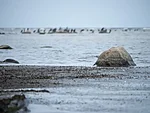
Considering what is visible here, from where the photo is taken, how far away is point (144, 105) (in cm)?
1759

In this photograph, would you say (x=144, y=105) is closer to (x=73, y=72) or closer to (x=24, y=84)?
(x=24, y=84)

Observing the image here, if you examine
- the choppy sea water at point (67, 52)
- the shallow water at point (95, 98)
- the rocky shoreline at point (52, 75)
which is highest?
the shallow water at point (95, 98)

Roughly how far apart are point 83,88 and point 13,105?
22.5 feet

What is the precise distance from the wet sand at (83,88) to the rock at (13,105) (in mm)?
339

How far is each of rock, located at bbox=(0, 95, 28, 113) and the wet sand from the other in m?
0.34

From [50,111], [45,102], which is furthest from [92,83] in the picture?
[50,111]

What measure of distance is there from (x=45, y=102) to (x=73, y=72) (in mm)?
12540

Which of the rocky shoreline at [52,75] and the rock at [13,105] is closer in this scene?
the rock at [13,105]

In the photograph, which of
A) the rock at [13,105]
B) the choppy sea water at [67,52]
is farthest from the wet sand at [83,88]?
the choppy sea water at [67,52]

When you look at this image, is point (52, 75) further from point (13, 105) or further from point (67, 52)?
point (67, 52)

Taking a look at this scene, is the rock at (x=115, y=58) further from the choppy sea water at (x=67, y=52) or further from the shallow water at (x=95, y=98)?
the shallow water at (x=95, y=98)

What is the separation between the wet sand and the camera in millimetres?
17234

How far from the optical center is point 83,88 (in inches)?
897

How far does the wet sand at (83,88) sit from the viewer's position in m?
17.2
